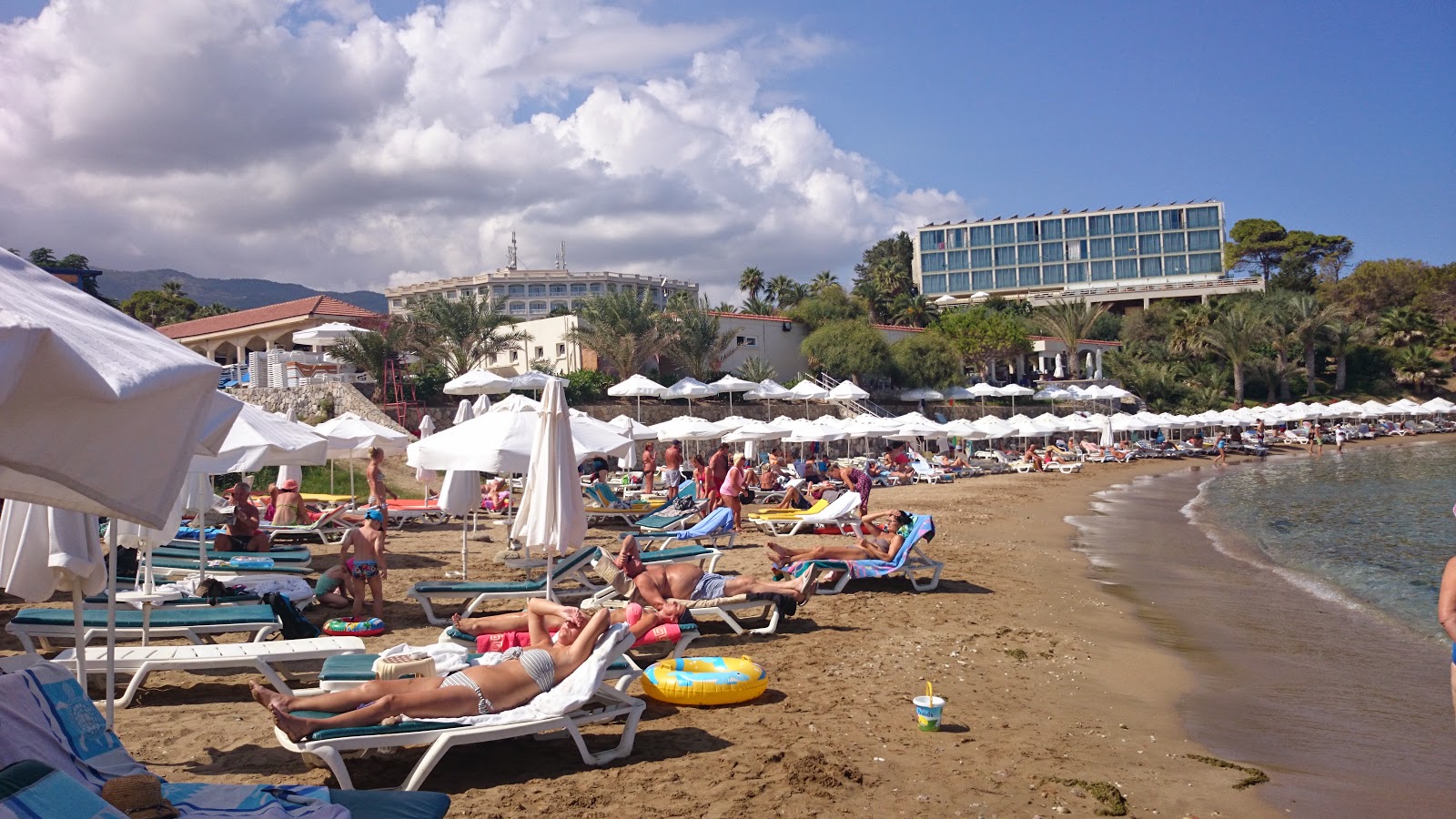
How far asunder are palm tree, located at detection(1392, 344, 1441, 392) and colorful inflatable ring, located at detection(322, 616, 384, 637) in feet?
223

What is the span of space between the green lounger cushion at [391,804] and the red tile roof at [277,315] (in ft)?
109

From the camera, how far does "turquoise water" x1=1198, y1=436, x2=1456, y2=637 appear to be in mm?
12602

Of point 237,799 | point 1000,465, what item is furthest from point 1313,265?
point 237,799

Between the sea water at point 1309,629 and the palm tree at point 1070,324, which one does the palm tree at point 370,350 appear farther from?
the palm tree at point 1070,324

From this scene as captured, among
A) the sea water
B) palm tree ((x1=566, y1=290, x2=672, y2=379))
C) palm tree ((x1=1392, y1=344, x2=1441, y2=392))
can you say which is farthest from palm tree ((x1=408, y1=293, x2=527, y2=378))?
palm tree ((x1=1392, y1=344, x2=1441, y2=392))

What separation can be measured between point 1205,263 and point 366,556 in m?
94.6

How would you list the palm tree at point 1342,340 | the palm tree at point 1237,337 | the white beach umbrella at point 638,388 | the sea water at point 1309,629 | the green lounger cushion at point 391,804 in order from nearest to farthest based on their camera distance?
1. the green lounger cushion at point 391,804
2. the sea water at point 1309,629
3. the white beach umbrella at point 638,388
4. the palm tree at point 1237,337
5. the palm tree at point 1342,340

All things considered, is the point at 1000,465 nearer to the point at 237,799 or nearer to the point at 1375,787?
the point at 1375,787

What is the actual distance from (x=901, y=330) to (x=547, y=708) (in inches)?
1707

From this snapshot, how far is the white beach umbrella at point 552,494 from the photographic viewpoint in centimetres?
Result: 793

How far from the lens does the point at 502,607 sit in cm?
966

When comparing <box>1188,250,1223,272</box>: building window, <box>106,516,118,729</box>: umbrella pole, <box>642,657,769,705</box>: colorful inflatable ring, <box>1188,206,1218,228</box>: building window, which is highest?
<box>1188,206,1218,228</box>: building window

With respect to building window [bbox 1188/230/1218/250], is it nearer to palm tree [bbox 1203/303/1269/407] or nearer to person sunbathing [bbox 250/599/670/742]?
palm tree [bbox 1203/303/1269/407]

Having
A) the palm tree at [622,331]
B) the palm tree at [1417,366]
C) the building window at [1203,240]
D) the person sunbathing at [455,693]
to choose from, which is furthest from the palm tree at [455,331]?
the building window at [1203,240]
